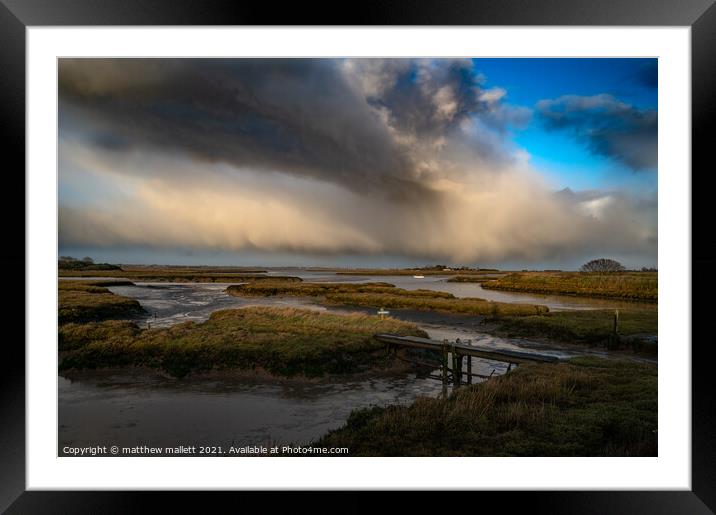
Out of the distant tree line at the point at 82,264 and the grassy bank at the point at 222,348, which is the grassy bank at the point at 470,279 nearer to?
the grassy bank at the point at 222,348

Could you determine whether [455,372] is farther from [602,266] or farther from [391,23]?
[391,23]

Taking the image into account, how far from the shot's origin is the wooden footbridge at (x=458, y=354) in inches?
336

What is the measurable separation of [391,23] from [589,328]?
11.9 m

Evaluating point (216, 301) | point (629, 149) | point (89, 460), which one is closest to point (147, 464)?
point (89, 460)

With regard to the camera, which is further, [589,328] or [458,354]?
[589,328]

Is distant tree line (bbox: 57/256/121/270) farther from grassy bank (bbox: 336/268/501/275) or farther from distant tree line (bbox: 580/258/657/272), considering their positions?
distant tree line (bbox: 580/258/657/272)

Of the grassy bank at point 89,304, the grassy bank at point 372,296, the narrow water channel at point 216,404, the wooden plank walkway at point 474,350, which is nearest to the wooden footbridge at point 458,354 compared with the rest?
the wooden plank walkway at point 474,350

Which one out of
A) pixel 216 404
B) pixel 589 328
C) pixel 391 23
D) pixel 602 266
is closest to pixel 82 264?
pixel 216 404

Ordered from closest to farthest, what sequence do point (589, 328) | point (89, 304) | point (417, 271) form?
point (89, 304) → point (417, 271) → point (589, 328)

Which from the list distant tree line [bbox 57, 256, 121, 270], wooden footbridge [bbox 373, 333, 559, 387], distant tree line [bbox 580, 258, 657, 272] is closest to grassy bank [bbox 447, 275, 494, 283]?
wooden footbridge [bbox 373, 333, 559, 387]

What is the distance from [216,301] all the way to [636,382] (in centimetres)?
1464

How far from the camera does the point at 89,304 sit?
29.2 ft

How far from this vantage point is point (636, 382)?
7.00m

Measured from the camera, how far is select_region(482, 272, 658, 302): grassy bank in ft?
24.8
